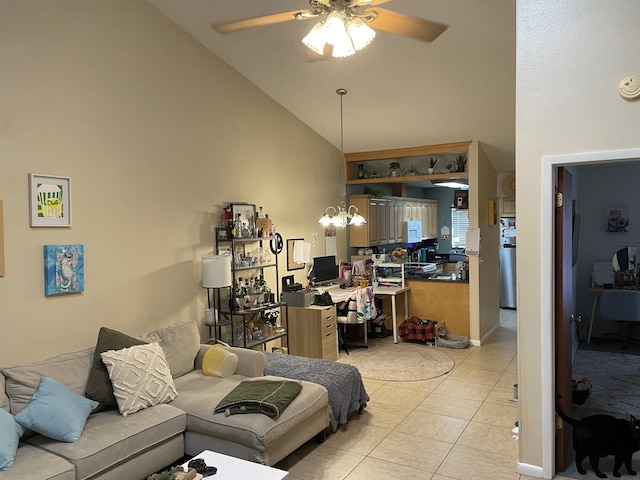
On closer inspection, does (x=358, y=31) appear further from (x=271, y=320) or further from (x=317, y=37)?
(x=271, y=320)

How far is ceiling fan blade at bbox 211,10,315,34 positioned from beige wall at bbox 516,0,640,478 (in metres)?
1.44

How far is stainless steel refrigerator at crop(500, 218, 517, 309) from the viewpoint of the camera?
838cm

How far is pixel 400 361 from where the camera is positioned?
18.4 feet

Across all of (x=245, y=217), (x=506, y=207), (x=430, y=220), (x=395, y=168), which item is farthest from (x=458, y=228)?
(x=245, y=217)

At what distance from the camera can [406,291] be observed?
6.75 meters

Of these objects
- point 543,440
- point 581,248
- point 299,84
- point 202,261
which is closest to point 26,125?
point 202,261

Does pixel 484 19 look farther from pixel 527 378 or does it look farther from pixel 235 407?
pixel 235 407

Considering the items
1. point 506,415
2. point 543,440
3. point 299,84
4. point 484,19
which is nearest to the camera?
point 543,440

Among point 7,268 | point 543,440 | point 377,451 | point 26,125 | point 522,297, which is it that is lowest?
point 377,451

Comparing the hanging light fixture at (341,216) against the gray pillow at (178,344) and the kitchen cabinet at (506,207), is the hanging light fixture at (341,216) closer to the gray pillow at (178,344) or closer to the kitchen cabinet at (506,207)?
the gray pillow at (178,344)

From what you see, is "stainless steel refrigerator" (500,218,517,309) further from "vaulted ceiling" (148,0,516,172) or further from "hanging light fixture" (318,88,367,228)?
"hanging light fixture" (318,88,367,228)

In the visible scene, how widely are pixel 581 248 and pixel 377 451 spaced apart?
490cm

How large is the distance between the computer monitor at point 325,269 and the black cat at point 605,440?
3623mm

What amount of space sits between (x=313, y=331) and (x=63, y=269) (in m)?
2.83
